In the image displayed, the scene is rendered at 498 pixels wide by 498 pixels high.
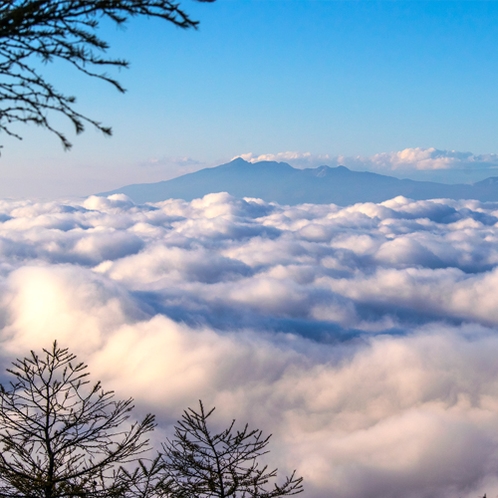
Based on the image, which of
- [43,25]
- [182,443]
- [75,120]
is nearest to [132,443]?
[182,443]

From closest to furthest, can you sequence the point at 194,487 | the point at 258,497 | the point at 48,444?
the point at 48,444 → the point at 194,487 → the point at 258,497

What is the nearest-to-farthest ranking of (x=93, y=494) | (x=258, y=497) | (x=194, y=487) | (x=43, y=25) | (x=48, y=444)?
(x=43, y=25) → (x=93, y=494) → (x=48, y=444) → (x=194, y=487) → (x=258, y=497)

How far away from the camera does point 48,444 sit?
1097 cm

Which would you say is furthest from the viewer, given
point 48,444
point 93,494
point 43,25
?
point 48,444

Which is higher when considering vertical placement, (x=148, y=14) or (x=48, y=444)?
(x=148, y=14)

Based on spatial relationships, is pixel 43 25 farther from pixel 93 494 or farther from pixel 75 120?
pixel 93 494

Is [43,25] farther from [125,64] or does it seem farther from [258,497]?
[258,497]

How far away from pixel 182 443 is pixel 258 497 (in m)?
2.45

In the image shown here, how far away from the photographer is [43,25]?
5.74 metres

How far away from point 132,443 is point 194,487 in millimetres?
2147

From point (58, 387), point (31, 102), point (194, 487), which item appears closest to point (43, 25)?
point (31, 102)

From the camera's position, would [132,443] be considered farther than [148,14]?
Yes

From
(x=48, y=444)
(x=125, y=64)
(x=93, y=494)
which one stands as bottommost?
(x=93, y=494)

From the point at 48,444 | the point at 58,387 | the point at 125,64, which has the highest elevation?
the point at 125,64
